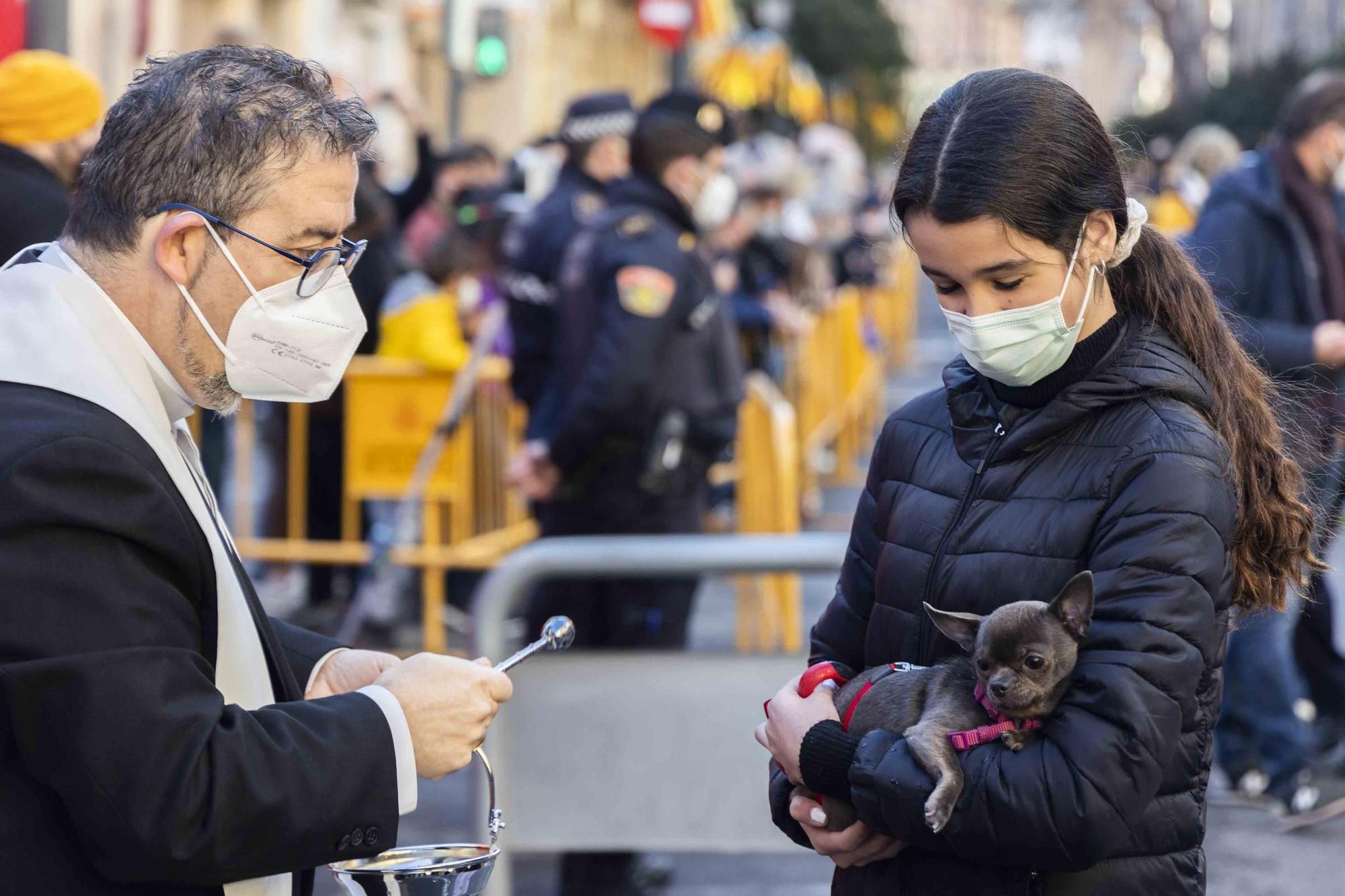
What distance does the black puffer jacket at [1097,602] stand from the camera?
2.19m

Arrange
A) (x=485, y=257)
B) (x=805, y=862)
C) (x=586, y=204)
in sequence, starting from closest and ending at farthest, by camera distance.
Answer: (x=805, y=862)
(x=586, y=204)
(x=485, y=257)

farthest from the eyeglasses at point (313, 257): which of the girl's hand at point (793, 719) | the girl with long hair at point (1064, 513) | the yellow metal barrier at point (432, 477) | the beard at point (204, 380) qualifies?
the yellow metal barrier at point (432, 477)

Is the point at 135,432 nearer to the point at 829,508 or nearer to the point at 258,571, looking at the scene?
the point at 258,571

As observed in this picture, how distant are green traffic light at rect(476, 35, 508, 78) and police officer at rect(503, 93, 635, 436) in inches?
Answer: 246

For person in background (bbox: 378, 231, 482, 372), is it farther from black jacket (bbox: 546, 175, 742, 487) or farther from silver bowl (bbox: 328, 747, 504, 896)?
silver bowl (bbox: 328, 747, 504, 896)

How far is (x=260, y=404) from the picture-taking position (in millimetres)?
10070

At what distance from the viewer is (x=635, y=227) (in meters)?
6.06

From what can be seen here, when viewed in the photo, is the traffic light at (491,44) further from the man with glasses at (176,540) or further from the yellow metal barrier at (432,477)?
the man with glasses at (176,540)

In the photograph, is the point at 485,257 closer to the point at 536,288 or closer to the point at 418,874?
the point at 536,288

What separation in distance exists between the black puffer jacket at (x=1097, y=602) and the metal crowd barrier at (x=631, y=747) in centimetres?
179

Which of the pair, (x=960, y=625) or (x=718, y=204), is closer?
(x=960, y=625)

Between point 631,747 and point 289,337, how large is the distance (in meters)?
2.22

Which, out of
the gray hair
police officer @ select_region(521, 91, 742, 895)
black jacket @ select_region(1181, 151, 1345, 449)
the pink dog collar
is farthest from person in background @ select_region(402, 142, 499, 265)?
the pink dog collar

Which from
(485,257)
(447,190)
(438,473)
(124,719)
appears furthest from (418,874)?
(447,190)
